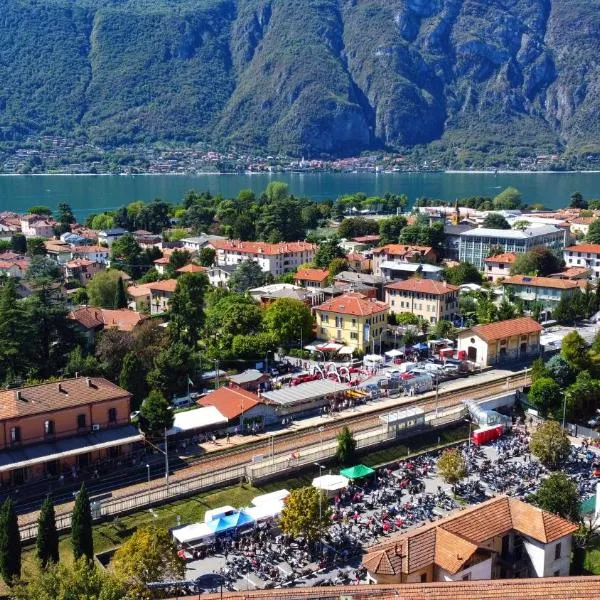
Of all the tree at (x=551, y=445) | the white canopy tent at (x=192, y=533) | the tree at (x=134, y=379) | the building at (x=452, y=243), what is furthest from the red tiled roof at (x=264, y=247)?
the white canopy tent at (x=192, y=533)

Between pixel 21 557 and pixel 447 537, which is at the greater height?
pixel 447 537

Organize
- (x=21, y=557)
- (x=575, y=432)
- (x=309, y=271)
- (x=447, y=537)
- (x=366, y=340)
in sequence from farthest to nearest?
(x=309, y=271) < (x=366, y=340) < (x=575, y=432) < (x=21, y=557) < (x=447, y=537)

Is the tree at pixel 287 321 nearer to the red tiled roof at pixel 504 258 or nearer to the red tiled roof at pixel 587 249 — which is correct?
the red tiled roof at pixel 504 258

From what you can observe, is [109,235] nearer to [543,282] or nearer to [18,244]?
[18,244]

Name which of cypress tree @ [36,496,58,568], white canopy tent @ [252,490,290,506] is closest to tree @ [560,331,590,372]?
white canopy tent @ [252,490,290,506]

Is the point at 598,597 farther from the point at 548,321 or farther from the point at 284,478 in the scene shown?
the point at 548,321

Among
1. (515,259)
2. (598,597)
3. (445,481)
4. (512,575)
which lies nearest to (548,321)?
(515,259)

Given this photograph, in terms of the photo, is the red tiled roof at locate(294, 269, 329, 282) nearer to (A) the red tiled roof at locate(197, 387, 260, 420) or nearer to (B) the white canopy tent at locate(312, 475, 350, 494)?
(A) the red tiled roof at locate(197, 387, 260, 420)

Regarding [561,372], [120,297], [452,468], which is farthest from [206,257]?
[452,468]
